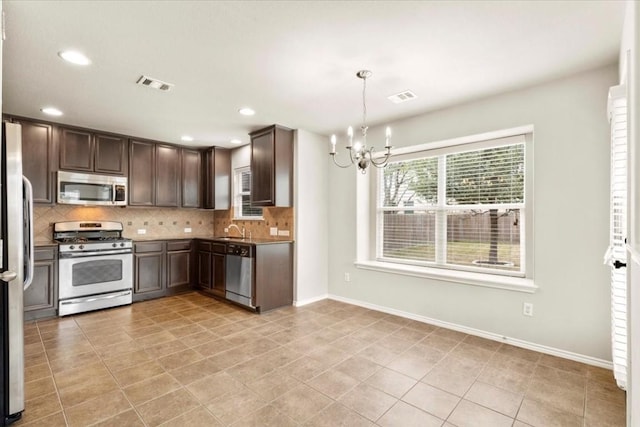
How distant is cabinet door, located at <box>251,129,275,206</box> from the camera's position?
169 inches

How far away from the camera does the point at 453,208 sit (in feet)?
12.0

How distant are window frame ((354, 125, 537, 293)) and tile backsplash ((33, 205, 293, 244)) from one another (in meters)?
1.07

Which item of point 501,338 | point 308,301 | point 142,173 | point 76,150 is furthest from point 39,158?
point 501,338

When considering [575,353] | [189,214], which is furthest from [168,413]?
[189,214]

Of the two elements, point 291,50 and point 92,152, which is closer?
point 291,50

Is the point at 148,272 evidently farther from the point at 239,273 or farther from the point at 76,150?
the point at 76,150

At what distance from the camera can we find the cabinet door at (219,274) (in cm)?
463

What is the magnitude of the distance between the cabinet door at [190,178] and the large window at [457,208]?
3228mm

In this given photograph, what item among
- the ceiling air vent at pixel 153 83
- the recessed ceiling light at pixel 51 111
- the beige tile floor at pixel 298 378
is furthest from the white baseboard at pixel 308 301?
the recessed ceiling light at pixel 51 111

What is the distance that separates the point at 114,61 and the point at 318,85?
1.66 metres

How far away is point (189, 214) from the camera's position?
19.2 feet

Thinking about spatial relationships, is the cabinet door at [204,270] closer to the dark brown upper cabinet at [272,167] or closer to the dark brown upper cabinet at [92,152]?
the dark brown upper cabinet at [272,167]

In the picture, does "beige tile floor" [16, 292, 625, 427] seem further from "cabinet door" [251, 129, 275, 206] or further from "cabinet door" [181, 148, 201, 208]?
"cabinet door" [181, 148, 201, 208]

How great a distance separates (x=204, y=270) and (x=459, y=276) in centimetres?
377
